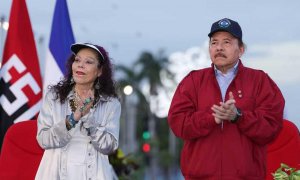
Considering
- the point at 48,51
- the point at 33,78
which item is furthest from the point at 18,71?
the point at 48,51

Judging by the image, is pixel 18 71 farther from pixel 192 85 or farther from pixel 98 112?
pixel 192 85

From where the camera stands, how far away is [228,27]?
5.77 metres

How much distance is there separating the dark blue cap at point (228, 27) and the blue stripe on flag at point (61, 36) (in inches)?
151

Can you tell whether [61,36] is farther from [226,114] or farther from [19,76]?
[226,114]

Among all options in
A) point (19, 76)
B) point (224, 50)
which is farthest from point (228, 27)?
point (19, 76)

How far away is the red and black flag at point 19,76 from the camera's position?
8.60m

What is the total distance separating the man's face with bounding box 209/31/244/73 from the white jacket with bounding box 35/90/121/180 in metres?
0.92

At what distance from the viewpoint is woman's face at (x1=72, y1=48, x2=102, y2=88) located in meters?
6.12

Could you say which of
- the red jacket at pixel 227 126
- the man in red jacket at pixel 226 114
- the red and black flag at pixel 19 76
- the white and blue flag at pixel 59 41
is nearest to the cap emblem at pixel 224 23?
the man in red jacket at pixel 226 114

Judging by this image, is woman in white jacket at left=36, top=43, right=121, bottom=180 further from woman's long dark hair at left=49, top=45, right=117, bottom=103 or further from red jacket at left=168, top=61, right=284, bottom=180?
red jacket at left=168, top=61, right=284, bottom=180

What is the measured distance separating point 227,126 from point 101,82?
117 centimetres

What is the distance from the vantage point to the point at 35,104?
873cm

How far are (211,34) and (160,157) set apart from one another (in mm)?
73549

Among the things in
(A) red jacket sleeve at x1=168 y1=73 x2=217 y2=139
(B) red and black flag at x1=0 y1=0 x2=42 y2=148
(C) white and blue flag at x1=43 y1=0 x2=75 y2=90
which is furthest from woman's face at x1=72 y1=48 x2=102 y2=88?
(C) white and blue flag at x1=43 y1=0 x2=75 y2=90
